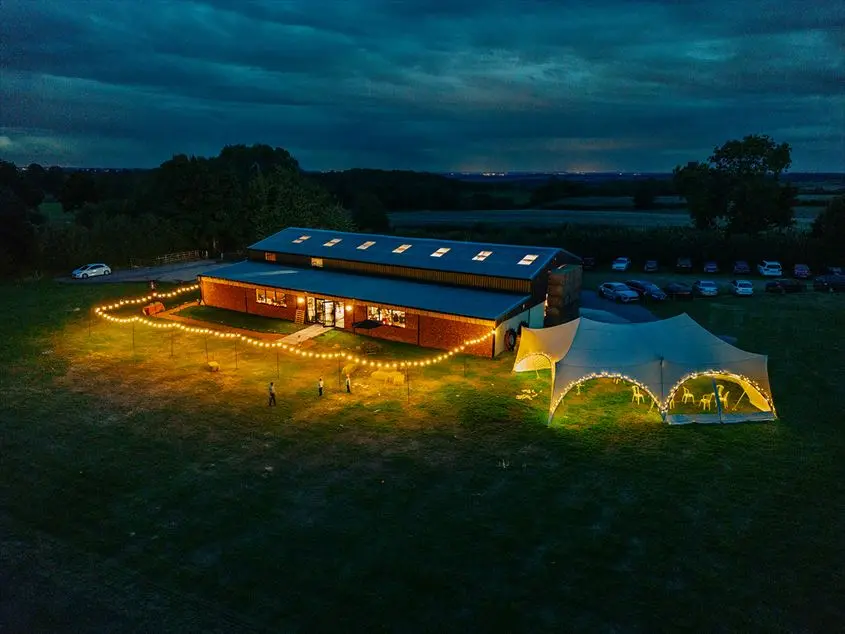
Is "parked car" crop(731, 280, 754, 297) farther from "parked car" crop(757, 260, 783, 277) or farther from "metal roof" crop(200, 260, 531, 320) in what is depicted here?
"metal roof" crop(200, 260, 531, 320)

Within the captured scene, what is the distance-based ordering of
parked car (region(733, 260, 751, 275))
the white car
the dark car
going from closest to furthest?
1. the dark car
2. the white car
3. parked car (region(733, 260, 751, 275))

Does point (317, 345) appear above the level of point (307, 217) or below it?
below

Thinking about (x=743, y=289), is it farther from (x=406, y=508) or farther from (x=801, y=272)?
(x=406, y=508)

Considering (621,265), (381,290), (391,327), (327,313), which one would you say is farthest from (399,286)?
(621,265)

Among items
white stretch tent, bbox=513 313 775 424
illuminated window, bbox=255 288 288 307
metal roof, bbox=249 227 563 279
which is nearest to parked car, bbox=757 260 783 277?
metal roof, bbox=249 227 563 279

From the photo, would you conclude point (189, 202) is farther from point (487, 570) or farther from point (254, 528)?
point (487, 570)

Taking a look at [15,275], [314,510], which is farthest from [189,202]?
[314,510]

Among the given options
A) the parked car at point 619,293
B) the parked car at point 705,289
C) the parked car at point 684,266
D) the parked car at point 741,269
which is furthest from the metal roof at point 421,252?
the parked car at point 741,269
